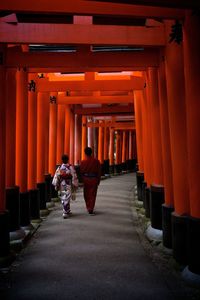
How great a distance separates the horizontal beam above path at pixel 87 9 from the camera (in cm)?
491

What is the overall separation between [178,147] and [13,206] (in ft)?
11.2

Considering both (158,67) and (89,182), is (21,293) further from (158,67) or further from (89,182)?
(89,182)

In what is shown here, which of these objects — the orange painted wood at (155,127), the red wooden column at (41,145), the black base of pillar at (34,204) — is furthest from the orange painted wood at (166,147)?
the red wooden column at (41,145)

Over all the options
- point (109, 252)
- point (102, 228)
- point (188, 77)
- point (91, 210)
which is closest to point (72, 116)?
point (91, 210)

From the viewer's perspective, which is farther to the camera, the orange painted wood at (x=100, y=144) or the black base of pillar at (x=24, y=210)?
the orange painted wood at (x=100, y=144)

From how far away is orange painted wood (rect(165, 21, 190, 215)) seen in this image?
18.2 ft

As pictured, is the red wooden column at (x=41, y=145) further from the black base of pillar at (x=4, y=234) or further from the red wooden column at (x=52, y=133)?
the black base of pillar at (x=4, y=234)

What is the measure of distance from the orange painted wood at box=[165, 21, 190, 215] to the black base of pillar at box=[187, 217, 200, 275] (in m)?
0.67

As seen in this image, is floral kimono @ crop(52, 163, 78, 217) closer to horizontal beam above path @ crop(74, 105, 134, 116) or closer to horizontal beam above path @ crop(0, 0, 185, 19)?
horizontal beam above path @ crop(0, 0, 185, 19)

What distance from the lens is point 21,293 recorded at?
4.61 meters

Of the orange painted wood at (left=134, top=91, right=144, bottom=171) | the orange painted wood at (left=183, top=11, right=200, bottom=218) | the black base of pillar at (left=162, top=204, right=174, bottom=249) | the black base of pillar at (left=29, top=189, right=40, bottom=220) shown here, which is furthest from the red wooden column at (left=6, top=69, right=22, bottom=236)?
the orange painted wood at (left=134, top=91, right=144, bottom=171)

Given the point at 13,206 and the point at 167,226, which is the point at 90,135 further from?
the point at 167,226

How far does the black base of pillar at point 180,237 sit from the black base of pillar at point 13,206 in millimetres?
3113

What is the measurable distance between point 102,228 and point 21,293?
3883 millimetres
